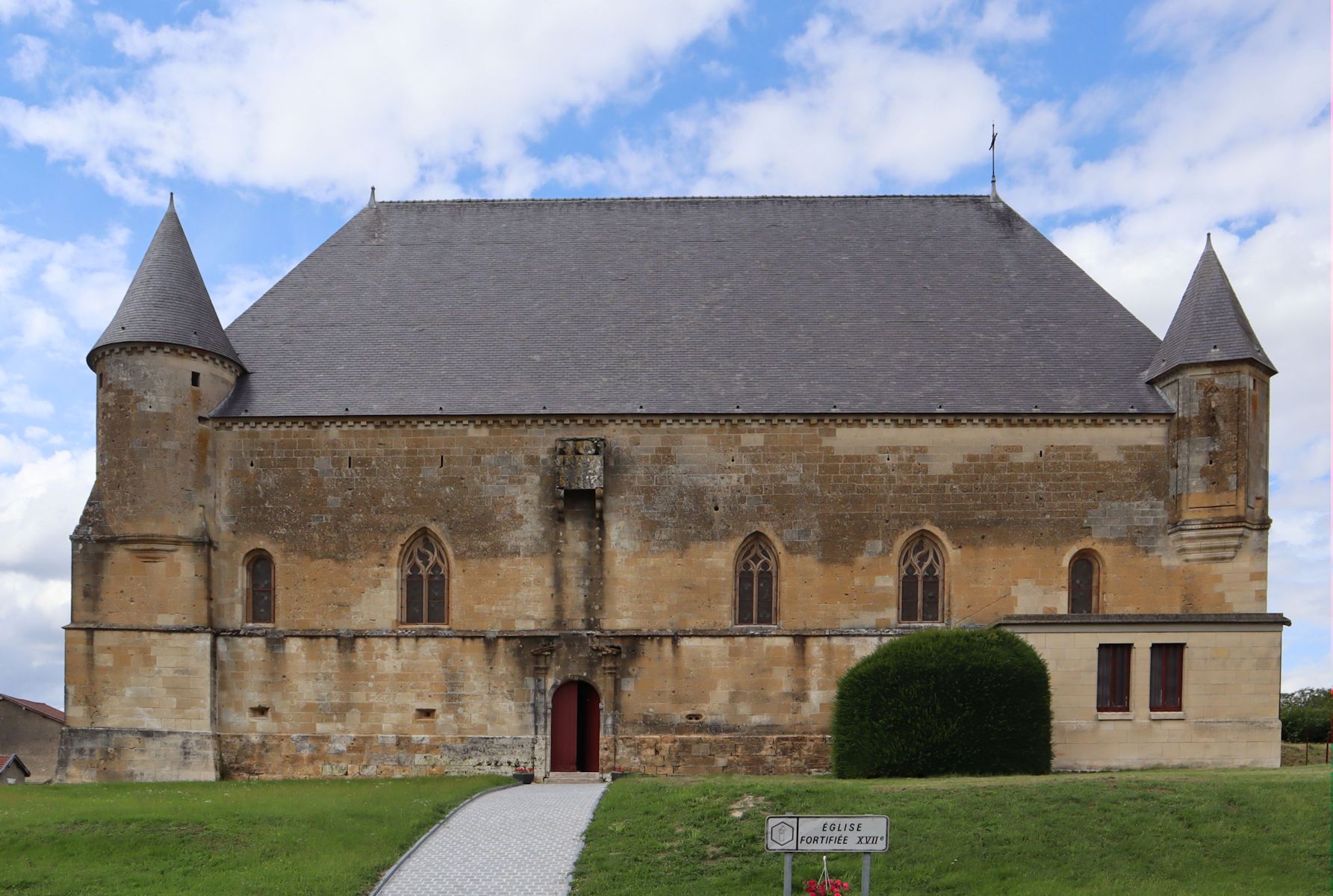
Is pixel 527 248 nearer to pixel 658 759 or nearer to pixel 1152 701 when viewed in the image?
pixel 658 759

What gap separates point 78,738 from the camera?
23609 millimetres

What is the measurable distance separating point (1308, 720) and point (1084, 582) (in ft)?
23.0

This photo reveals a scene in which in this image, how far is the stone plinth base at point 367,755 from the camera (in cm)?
2400

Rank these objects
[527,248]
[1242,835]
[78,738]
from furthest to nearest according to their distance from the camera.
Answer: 1. [527,248]
2. [78,738]
3. [1242,835]

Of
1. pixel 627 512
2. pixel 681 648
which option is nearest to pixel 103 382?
pixel 627 512

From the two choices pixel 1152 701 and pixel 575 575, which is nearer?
pixel 1152 701

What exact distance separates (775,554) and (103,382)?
15.2 metres

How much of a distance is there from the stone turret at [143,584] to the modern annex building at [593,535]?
0.19 ft

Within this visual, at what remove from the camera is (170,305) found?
24.9 m

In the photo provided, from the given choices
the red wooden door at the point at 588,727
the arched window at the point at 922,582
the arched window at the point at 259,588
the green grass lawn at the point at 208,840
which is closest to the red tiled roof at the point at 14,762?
the arched window at the point at 259,588

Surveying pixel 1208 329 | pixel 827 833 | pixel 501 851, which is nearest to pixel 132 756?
pixel 501 851

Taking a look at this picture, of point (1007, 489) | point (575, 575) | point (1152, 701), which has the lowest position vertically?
point (1152, 701)

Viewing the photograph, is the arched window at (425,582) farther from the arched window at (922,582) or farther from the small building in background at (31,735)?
the small building in background at (31,735)

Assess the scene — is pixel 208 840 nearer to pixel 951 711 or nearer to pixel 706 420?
pixel 951 711
